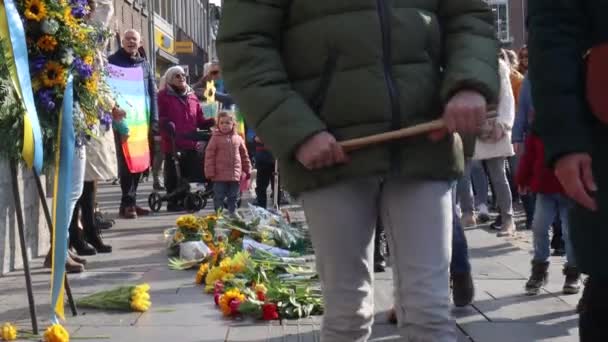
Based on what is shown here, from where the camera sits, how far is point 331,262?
314 cm

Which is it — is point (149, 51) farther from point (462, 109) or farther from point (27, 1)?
point (462, 109)

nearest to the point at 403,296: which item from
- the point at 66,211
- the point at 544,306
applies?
the point at 66,211

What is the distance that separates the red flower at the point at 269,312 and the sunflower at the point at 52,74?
1696 millimetres

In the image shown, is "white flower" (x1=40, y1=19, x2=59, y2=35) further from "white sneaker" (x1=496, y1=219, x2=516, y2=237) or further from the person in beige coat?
"white sneaker" (x1=496, y1=219, x2=516, y2=237)

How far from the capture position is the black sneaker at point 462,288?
18.7 ft

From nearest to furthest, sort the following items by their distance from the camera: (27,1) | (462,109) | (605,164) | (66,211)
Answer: (605,164) → (462,109) → (66,211) → (27,1)

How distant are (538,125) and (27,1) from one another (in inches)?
144

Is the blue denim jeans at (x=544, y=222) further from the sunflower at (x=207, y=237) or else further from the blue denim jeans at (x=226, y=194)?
the blue denim jeans at (x=226, y=194)

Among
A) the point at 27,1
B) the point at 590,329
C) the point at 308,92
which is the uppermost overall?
the point at 27,1

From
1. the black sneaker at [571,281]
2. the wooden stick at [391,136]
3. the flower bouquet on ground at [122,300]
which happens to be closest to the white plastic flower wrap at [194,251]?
the flower bouquet on ground at [122,300]

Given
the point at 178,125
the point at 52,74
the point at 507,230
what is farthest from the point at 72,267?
the point at 178,125

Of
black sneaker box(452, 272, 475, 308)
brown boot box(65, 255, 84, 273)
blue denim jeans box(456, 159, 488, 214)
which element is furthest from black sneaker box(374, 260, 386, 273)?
blue denim jeans box(456, 159, 488, 214)

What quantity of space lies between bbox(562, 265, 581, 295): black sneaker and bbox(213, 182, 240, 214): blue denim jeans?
18.0 feet

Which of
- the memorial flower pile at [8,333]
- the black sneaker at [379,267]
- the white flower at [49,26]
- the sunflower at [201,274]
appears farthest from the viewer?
the black sneaker at [379,267]
